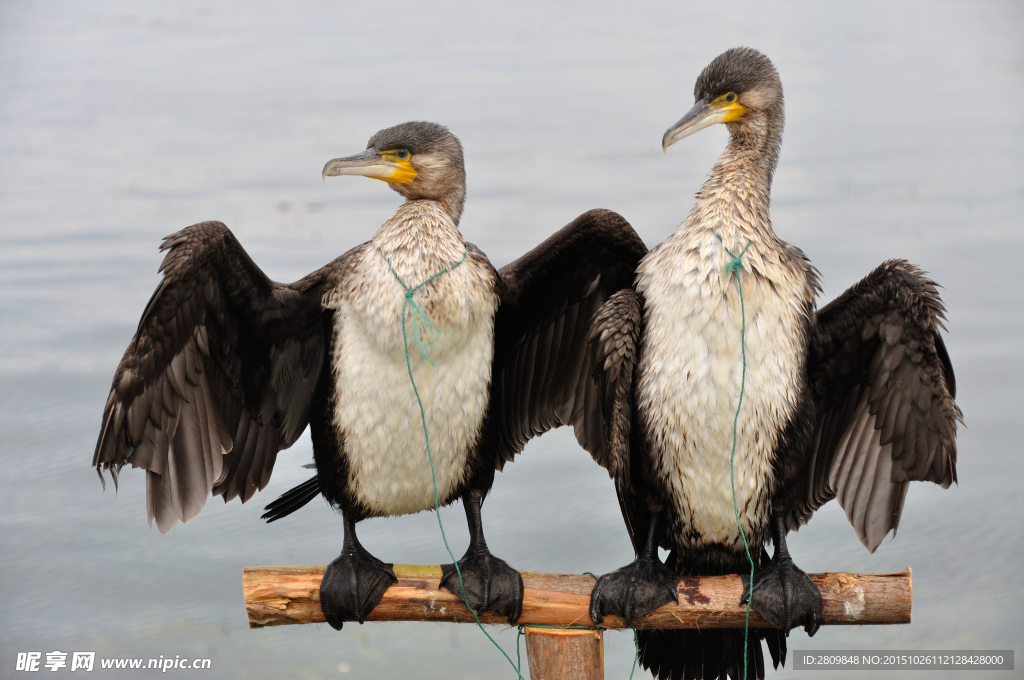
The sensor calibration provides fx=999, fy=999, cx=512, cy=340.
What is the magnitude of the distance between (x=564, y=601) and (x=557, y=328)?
2.97 feet

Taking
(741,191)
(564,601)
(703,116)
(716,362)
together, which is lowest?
(564,601)

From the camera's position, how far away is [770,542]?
10.1 ft

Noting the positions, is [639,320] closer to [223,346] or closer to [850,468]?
[850,468]

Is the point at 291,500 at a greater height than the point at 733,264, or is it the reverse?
the point at 733,264

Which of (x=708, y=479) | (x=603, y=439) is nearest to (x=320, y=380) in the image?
(x=603, y=439)

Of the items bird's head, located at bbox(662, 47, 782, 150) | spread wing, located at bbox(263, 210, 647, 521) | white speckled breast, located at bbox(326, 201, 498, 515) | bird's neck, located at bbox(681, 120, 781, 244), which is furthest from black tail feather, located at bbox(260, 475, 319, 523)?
bird's head, located at bbox(662, 47, 782, 150)

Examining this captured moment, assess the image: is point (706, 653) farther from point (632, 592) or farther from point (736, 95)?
point (736, 95)

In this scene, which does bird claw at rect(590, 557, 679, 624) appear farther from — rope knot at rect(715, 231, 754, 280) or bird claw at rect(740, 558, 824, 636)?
rope knot at rect(715, 231, 754, 280)

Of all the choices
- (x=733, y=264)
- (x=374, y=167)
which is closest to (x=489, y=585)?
(x=733, y=264)

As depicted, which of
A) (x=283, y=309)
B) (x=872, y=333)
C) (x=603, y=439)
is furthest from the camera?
(x=603, y=439)

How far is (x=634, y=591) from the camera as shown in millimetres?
2916

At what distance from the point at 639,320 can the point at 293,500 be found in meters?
1.41

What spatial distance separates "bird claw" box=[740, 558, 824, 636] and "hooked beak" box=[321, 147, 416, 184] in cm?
162

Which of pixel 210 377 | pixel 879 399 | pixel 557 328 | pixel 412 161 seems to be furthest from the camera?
pixel 557 328
